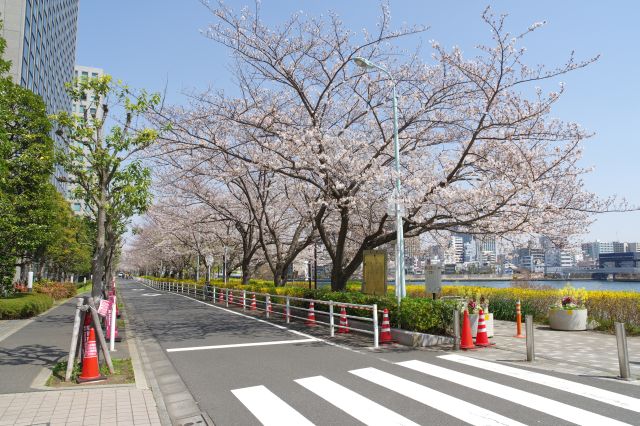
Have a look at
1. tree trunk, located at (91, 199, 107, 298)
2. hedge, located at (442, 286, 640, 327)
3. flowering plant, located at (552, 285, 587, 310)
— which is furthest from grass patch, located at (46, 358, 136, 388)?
flowering plant, located at (552, 285, 587, 310)

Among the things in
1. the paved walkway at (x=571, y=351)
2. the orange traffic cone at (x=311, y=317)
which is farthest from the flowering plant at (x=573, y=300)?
the orange traffic cone at (x=311, y=317)

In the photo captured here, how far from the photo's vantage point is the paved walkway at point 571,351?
26.6ft

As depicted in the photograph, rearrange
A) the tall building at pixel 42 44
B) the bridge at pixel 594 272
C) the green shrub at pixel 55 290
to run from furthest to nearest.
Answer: the bridge at pixel 594 272
the tall building at pixel 42 44
the green shrub at pixel 55 290

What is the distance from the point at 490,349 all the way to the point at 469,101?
767 centimetres

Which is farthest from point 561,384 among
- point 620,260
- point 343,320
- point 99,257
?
point 620,260

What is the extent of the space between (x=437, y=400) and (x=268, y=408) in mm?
2317

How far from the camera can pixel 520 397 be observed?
6.11m

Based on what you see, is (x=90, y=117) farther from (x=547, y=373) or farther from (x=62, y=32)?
(x=62, y=32)

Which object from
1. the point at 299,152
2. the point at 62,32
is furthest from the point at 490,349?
the point at 62,32

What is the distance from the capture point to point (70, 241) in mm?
37594

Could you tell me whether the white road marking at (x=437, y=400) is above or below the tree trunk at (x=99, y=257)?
below

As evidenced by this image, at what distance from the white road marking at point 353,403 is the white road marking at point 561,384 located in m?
2.94

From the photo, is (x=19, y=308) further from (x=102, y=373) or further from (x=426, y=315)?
(x=426, y=315)

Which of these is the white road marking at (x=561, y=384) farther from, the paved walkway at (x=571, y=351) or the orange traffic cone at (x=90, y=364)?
the orange traffic cone at (x=90, y=364)
